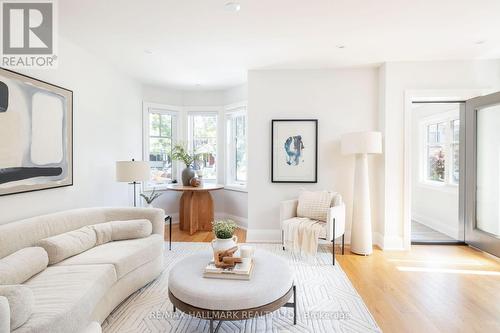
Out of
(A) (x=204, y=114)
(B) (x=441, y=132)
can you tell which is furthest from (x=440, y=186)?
(A) (x=204, y=114)

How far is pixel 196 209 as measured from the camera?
15.5 ft

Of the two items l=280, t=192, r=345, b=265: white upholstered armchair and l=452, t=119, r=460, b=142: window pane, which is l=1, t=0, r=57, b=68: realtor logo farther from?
l=452, t=119, r=460, b=142: window pane

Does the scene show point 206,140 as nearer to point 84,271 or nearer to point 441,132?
point 84,271

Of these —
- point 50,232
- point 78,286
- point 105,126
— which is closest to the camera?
point 78,286

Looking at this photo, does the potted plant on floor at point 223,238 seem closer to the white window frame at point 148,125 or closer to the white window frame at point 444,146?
the white window frame at point 148,125

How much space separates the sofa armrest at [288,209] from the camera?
3.74m

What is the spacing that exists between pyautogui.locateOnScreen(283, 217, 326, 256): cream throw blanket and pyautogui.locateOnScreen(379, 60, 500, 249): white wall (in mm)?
1136

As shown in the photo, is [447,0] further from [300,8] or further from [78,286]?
[78,286]

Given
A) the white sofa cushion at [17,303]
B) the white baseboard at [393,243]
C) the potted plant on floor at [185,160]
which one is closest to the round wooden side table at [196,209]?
the potted plant on floor at [185,160]

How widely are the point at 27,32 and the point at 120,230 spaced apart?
83.1 inches

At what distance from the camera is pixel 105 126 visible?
12.6ft

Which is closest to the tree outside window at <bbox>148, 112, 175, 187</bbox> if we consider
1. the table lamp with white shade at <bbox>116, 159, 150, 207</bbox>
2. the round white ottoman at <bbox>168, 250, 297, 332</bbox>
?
the table lamp with white shade at <bbox>116, 159, 150, 207</bbox>

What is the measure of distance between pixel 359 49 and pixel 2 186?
398 centimetres

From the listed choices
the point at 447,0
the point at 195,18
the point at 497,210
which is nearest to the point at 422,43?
the point at 447,0
